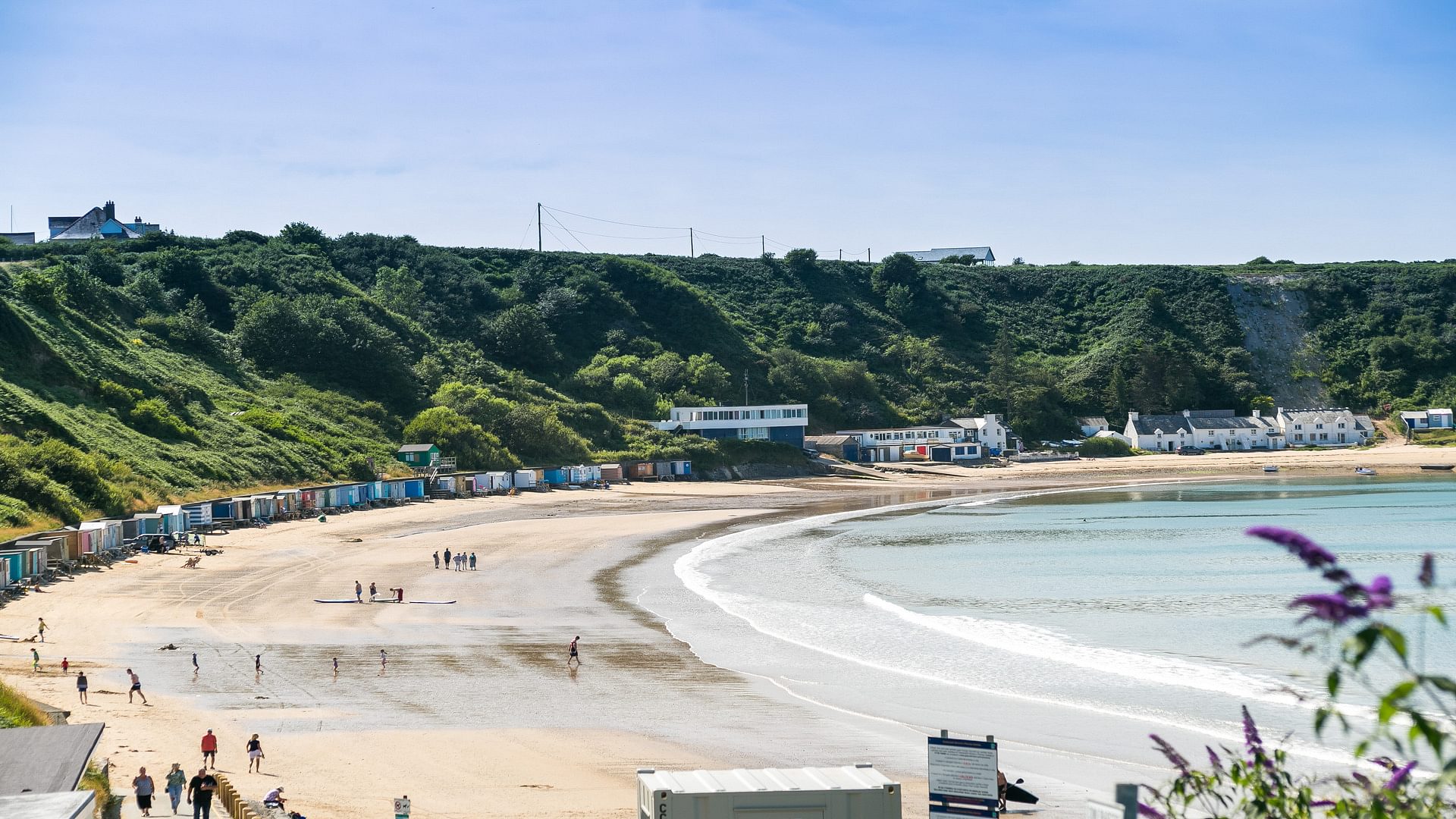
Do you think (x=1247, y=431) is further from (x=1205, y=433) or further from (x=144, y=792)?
(x=144, y=792)

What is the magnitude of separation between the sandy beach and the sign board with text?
4.66 metres

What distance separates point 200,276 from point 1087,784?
89.1m

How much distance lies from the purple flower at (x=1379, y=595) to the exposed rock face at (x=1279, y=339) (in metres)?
119

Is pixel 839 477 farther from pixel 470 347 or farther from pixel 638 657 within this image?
pixel 638 657

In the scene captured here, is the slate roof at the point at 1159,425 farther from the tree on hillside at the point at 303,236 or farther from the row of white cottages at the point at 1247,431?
the tree on hillside at the point at 303,236

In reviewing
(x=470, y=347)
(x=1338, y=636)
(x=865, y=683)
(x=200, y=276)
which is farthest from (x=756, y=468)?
(x=1338, y=636)

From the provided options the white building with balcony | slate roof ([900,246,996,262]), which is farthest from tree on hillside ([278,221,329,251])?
slate roof ([900,246,996,262])

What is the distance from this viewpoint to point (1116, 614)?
107 feet

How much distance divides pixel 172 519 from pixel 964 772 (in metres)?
40.6

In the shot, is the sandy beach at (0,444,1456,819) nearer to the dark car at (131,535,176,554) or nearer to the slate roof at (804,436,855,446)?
the dark car at (131,535,176,554)

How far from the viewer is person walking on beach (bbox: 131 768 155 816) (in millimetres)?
16312

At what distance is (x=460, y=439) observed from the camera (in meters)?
71.9

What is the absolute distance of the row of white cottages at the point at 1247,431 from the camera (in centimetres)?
10056

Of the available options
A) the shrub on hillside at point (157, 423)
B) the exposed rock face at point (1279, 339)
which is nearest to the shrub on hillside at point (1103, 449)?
the exposed rock face at point (1279, 339)
